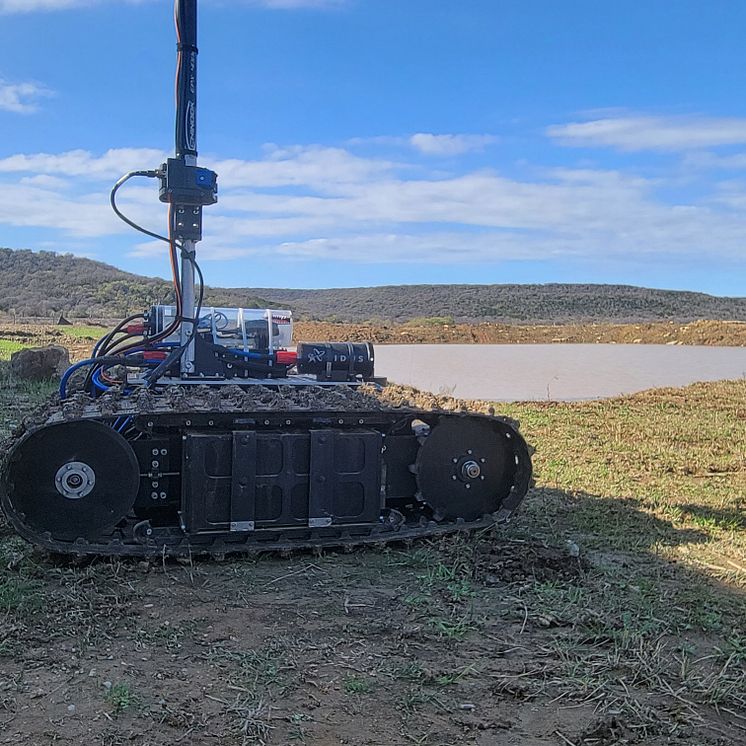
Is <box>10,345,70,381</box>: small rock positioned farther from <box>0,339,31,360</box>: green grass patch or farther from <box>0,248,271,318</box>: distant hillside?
<box>0,248,271,318</box>: distant hillside

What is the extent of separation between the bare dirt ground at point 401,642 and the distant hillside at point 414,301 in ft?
142

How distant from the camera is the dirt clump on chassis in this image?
564 centimetres

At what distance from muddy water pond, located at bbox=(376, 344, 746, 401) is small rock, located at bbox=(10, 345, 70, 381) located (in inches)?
251

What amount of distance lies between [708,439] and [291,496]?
7.57 metres

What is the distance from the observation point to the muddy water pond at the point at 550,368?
1772 cm

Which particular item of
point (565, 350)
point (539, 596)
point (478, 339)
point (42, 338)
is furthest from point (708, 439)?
point (42, 338)

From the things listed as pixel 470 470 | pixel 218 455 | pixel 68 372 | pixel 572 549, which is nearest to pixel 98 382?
pixel 68 372

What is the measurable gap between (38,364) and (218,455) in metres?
12.0

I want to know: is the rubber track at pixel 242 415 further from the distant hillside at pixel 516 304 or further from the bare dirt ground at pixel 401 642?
the distant hillside at pixel 516 304

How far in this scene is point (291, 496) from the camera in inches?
231

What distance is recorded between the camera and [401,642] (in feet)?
14.8

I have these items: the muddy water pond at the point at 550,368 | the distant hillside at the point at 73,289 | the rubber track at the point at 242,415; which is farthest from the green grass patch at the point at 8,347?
the distant hillside at the point at 73,289

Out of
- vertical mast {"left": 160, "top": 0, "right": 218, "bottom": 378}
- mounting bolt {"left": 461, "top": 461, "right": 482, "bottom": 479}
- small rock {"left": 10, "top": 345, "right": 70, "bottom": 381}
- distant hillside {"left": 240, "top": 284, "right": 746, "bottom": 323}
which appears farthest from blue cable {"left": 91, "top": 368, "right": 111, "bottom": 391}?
distant hillside {"left": 240, "top": 284, "right": 746, "bottom": 323}

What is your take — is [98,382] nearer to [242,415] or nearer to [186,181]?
[242,415]
